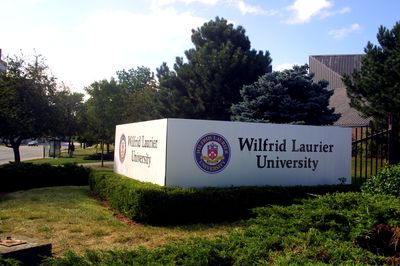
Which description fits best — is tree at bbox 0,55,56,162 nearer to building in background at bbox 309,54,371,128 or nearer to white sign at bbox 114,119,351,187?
white sign at bbox 114,119,351,187

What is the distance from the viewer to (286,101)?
1532 centimetres

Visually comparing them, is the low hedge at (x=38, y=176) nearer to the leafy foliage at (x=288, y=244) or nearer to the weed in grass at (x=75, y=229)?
the weed in grass at (x=75, y=229)

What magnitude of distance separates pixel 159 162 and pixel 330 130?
4.60 meters

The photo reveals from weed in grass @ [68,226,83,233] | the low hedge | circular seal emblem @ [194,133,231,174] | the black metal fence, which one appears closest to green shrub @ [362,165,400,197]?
the black metal fence

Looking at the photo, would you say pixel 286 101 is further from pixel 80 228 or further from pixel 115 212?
pixel 80 228

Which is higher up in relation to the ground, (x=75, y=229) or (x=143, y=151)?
(x=143, y=151)

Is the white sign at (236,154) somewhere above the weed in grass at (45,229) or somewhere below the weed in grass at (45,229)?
above

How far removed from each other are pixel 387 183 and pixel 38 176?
36.6 feet

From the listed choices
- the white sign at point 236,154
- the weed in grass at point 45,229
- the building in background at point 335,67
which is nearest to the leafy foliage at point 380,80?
the white sign at point 236,154

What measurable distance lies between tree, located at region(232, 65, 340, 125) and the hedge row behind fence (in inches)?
232

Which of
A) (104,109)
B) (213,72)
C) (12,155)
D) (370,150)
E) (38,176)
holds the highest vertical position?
(213,72)

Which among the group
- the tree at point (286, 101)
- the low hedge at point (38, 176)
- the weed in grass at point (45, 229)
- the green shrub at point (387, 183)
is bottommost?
the weed in grass at point (45, 229)

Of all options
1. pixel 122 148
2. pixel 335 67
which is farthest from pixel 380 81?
pixel 335 67

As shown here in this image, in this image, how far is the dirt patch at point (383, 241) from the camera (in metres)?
5.20
